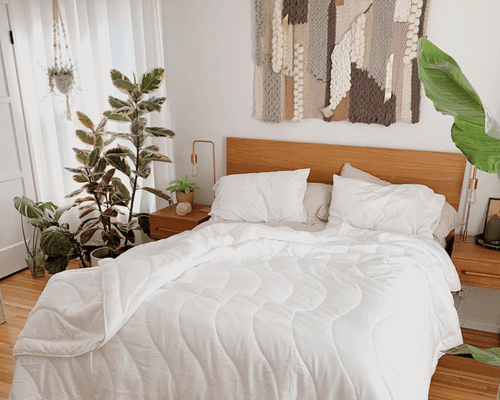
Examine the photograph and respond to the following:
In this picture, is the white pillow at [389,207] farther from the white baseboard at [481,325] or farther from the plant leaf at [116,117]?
the plant leaf at [116,117]

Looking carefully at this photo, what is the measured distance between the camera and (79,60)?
A: 12.7 ft

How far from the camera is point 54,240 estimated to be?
3.56 metres

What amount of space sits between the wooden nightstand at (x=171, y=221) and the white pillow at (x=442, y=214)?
1081 mm

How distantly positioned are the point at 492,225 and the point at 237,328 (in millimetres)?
1865

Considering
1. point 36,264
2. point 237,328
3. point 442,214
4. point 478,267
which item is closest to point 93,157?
point 36,264

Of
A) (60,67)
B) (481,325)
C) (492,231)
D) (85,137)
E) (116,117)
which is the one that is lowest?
(481,325)

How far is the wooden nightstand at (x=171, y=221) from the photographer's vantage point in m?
3.46

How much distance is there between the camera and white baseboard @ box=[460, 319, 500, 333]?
3.15m

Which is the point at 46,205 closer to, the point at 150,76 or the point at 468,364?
the point at 150,76

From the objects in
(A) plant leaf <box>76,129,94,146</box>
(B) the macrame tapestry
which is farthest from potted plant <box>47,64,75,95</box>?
(B) the macrame tapestry

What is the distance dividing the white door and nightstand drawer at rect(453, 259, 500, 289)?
326 cm

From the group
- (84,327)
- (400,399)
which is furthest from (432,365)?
(84,327)

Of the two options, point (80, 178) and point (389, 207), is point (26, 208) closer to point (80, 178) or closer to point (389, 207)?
point (80, 178)

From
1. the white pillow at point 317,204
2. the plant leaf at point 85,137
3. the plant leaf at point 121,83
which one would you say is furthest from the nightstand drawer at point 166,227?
the plant leaf at point 121,83
